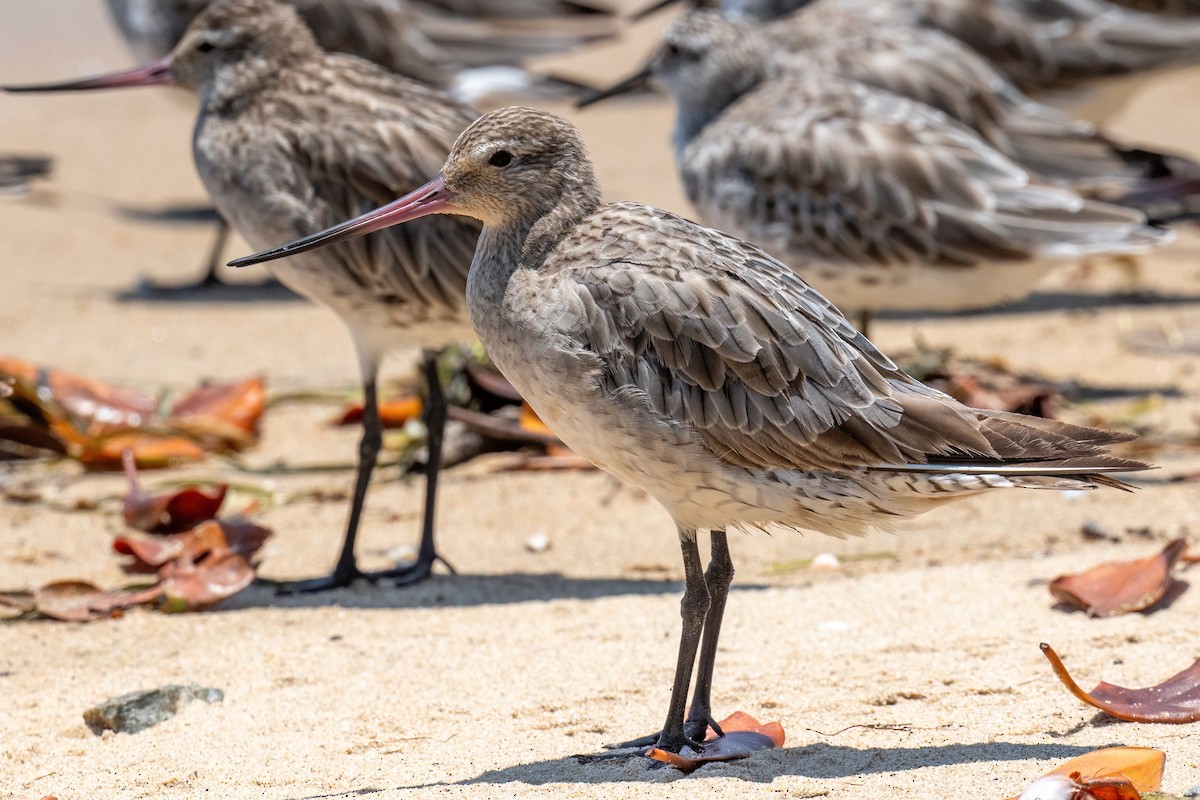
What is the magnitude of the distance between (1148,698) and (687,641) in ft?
4.19

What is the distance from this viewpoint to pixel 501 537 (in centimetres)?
675

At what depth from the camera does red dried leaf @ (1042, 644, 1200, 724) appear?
169 inches

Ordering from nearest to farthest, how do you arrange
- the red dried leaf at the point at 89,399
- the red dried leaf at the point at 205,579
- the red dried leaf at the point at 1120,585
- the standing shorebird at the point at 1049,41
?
the red dried leaf at the point at 1120,585, the red dried leaf at the point at 205,579, the red dried leaf at the point at 89,399, the standing shorebird at the point at 1049,41

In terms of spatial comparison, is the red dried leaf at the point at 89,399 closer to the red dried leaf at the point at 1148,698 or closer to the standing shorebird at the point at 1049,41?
the red dried leaf at the point at 1148,698

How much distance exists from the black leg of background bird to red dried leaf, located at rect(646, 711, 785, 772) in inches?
85.1

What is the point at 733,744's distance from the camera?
4332mm

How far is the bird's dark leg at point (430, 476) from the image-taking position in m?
6.25

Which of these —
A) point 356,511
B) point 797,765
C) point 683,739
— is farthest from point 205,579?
point 797,765

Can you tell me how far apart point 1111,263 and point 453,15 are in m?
5.27

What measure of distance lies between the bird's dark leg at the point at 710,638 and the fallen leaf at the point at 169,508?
8.78ft

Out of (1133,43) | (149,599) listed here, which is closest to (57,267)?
(149,599)

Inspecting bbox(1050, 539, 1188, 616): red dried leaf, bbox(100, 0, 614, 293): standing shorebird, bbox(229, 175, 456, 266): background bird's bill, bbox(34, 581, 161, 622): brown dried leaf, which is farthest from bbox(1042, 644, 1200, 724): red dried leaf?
bbox(100, 0, 614, 293): standing shorebird

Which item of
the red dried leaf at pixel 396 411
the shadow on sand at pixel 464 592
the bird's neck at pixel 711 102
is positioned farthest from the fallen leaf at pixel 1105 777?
the bird's neck at pixel 711 102

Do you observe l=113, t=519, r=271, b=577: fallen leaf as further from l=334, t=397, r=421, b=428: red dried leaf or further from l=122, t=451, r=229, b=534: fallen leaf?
l=334, t=397, r=421, b=428: red dried leaf
